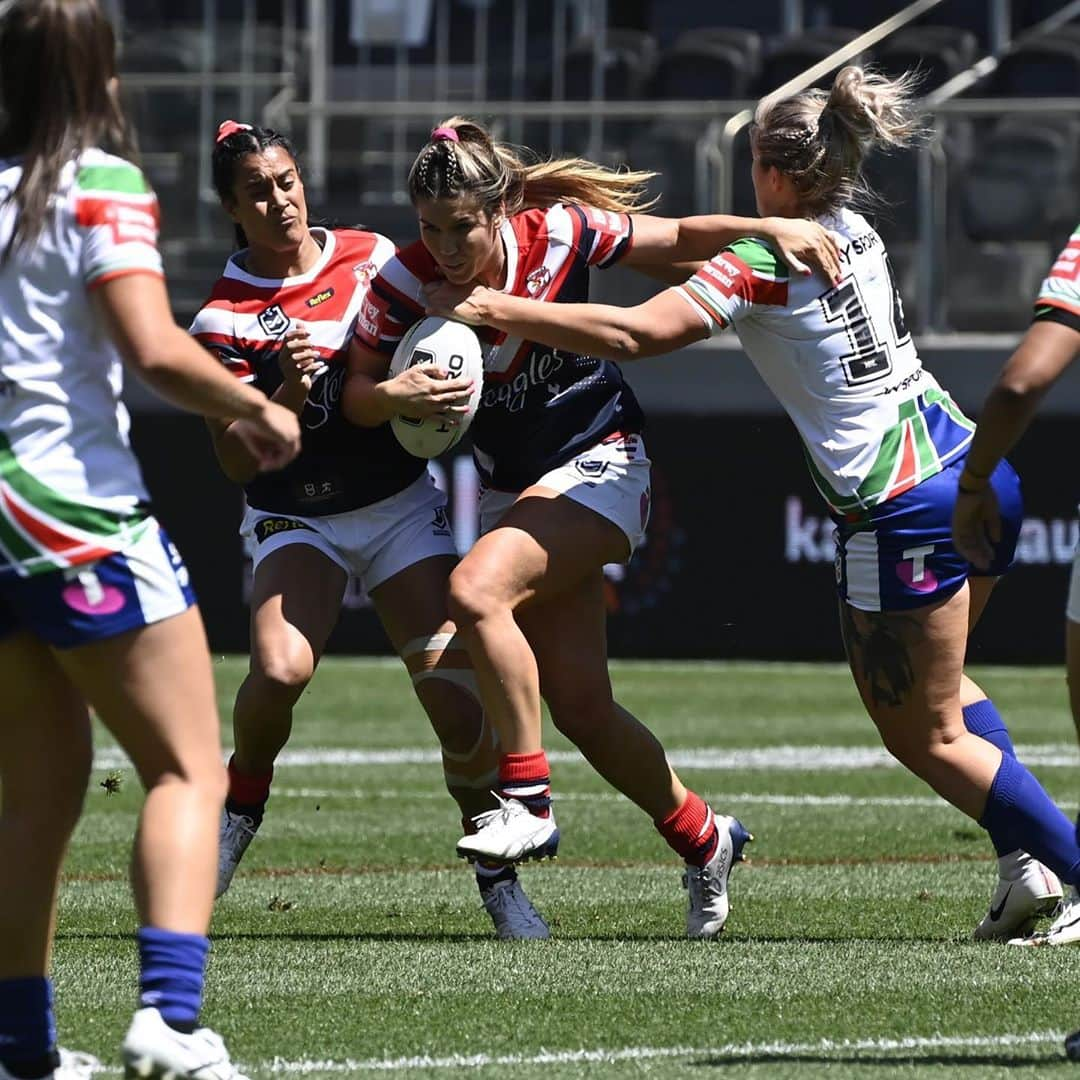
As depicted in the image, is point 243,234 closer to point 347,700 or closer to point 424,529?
point 424,529

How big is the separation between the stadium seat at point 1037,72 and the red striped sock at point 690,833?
1293 cm

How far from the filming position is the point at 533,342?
5.79 metres

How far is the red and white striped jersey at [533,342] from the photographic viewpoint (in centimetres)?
583

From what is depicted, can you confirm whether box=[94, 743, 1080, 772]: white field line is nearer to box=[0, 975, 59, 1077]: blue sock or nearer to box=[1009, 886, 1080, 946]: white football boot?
box=[1009, 886, 1080, 946]: white football boot

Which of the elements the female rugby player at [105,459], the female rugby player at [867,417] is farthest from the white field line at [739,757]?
the female rugby player at [105,459]

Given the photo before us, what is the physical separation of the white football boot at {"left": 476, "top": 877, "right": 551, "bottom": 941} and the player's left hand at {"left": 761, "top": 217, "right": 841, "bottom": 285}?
184cm

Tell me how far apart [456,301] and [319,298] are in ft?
2.05

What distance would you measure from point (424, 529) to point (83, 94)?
257cm

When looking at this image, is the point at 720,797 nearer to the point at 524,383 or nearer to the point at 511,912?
the point at 511,912

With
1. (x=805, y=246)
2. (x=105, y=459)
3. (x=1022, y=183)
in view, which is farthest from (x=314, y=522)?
(x=1022, y=183)

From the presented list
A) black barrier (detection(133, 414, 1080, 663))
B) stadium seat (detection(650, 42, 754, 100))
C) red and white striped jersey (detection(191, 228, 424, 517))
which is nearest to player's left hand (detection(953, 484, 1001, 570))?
red and white striped jersey (detection(191, 228, 424, 517))

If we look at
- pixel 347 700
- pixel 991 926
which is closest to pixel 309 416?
pixel 991 926

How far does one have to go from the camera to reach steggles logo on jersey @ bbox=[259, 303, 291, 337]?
6051 mm

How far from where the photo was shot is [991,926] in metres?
5.71
